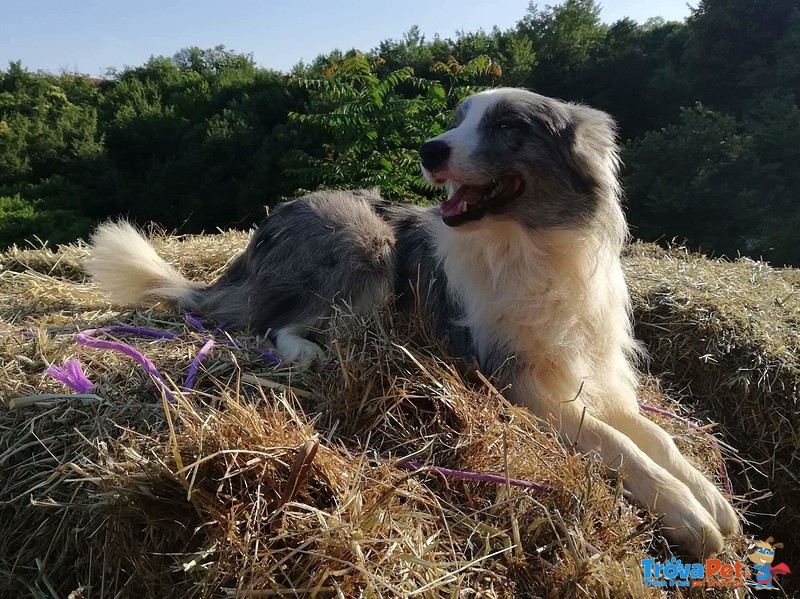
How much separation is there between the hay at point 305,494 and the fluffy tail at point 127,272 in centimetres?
124

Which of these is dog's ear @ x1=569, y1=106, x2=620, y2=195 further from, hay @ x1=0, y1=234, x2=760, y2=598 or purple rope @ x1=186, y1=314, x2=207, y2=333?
purple rope @ x1=186, y1=314, x2=207, y2=333

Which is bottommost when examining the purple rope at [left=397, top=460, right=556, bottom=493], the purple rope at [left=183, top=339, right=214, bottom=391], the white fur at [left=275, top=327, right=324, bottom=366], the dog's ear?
the white fur at [left=275, top=327, right=324, bottom=366]

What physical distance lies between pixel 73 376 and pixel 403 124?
7.00 meters

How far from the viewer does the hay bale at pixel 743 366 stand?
2.89 meters

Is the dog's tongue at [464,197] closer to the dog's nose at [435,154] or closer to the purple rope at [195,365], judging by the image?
the dog's nose at [435,154]

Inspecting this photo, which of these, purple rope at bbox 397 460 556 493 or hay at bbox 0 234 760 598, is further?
purple rope at bbox 397 460 556 493

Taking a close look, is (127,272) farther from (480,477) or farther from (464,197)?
(480,477)

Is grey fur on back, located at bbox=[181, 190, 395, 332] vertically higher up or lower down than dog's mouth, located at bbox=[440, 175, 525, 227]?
lower down

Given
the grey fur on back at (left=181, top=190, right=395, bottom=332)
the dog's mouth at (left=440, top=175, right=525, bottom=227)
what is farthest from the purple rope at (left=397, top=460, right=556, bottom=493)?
the grey fur on back at (left=181, top=190, right=395, bottom=332)

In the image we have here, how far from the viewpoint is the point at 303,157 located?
10438mm

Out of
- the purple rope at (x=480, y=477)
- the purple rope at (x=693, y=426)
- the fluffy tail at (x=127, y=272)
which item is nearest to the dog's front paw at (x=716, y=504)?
the purple rope at (x=693, y=426)

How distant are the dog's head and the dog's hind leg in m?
0.92

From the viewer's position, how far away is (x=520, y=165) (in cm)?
255

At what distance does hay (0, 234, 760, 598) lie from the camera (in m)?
1.41
